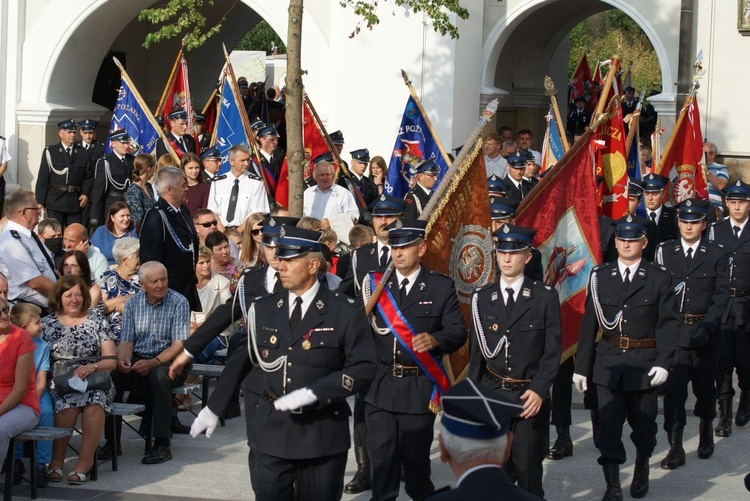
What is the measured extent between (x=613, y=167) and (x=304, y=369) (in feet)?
19.9

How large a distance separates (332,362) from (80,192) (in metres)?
10.1

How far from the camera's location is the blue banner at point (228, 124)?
50.7 feet

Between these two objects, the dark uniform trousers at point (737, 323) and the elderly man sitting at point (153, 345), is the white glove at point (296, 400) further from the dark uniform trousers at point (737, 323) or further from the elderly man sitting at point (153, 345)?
the dark uniform trousers at point (737, 323)

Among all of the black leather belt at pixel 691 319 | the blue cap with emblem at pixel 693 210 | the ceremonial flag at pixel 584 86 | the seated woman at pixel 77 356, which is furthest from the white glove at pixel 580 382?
the ceremonial flag at pixel 584 86

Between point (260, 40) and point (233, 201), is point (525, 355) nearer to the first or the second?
point (233, 201)

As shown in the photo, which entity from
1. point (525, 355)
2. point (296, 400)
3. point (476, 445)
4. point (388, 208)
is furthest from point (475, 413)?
point (388, 208)

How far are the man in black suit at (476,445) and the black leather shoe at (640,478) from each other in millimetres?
4491

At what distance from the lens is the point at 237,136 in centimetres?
1551

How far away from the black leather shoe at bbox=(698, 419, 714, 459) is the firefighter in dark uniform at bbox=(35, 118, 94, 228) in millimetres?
8520

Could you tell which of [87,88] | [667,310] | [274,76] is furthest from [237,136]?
[274,76]

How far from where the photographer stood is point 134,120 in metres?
16.4

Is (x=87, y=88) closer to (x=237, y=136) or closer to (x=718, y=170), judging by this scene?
(x=237, y=136)

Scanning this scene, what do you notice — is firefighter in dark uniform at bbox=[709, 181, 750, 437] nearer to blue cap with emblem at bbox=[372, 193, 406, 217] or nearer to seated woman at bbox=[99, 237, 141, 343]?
blue cap with emblem at bbox=[372, 193, 406, 217]

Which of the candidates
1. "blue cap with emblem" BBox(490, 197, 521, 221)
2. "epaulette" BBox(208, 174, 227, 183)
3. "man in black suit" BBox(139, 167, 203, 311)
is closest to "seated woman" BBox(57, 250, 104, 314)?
"man in black suit" BBox(139, 167, 203, 311)
